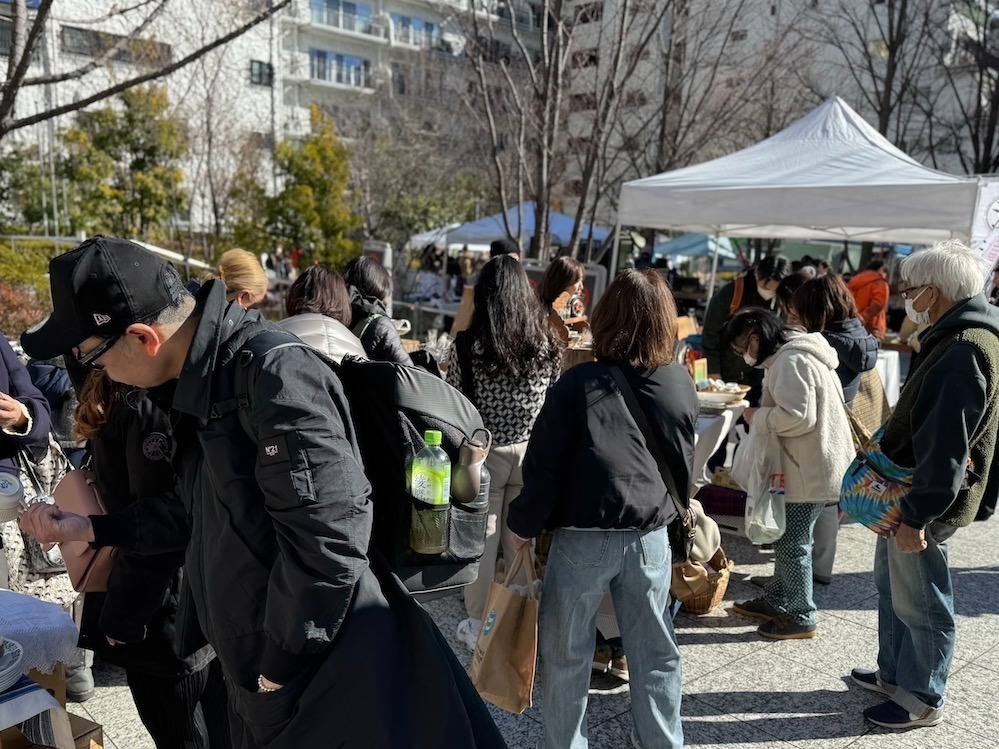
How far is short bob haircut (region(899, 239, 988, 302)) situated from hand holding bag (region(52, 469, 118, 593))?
2934mm

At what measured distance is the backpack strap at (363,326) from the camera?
3928mm

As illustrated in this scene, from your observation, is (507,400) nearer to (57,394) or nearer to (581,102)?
(57,394)

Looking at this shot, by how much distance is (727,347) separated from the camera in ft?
19.4

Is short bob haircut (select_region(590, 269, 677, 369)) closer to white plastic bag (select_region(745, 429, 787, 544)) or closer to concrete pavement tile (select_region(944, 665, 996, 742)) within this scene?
white plastic bag (select_region(745, 429, 787, 544))

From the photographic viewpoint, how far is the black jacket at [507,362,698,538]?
2.42 meters

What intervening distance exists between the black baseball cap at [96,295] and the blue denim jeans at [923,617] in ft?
9.31

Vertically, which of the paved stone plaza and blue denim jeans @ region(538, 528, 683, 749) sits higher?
blue denim jeans @ region(538, 528, 683, 749)

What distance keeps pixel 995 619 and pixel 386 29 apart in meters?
35.9

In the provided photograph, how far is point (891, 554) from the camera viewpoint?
312 cm

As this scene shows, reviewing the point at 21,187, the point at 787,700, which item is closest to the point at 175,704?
the point at 787,700

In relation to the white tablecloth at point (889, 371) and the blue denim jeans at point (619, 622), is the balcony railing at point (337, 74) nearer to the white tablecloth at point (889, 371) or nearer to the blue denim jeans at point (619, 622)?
the white tablecloth at point (889, 371)

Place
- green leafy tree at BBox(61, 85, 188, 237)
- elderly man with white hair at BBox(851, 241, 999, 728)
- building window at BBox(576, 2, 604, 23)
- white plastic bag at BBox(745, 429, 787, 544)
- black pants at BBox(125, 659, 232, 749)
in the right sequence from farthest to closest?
1. green leafy tree at BBox(61, 85, 188, 237)
2. building window at BBox(576, 2, 604, 23)
3. white plastic bag at BBox(745, 429, 787, 544)
4. elderly man with white hair at BBox(851, 241, 999, 728)
5. black pants at BBox(125, 659, 232, 749)

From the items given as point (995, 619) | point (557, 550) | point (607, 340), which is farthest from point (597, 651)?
point (995, 619)

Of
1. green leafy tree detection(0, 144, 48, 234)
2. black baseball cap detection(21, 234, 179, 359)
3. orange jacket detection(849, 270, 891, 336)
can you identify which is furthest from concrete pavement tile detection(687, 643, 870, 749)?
green leafy tree detection(0, 144, 48, 234)
